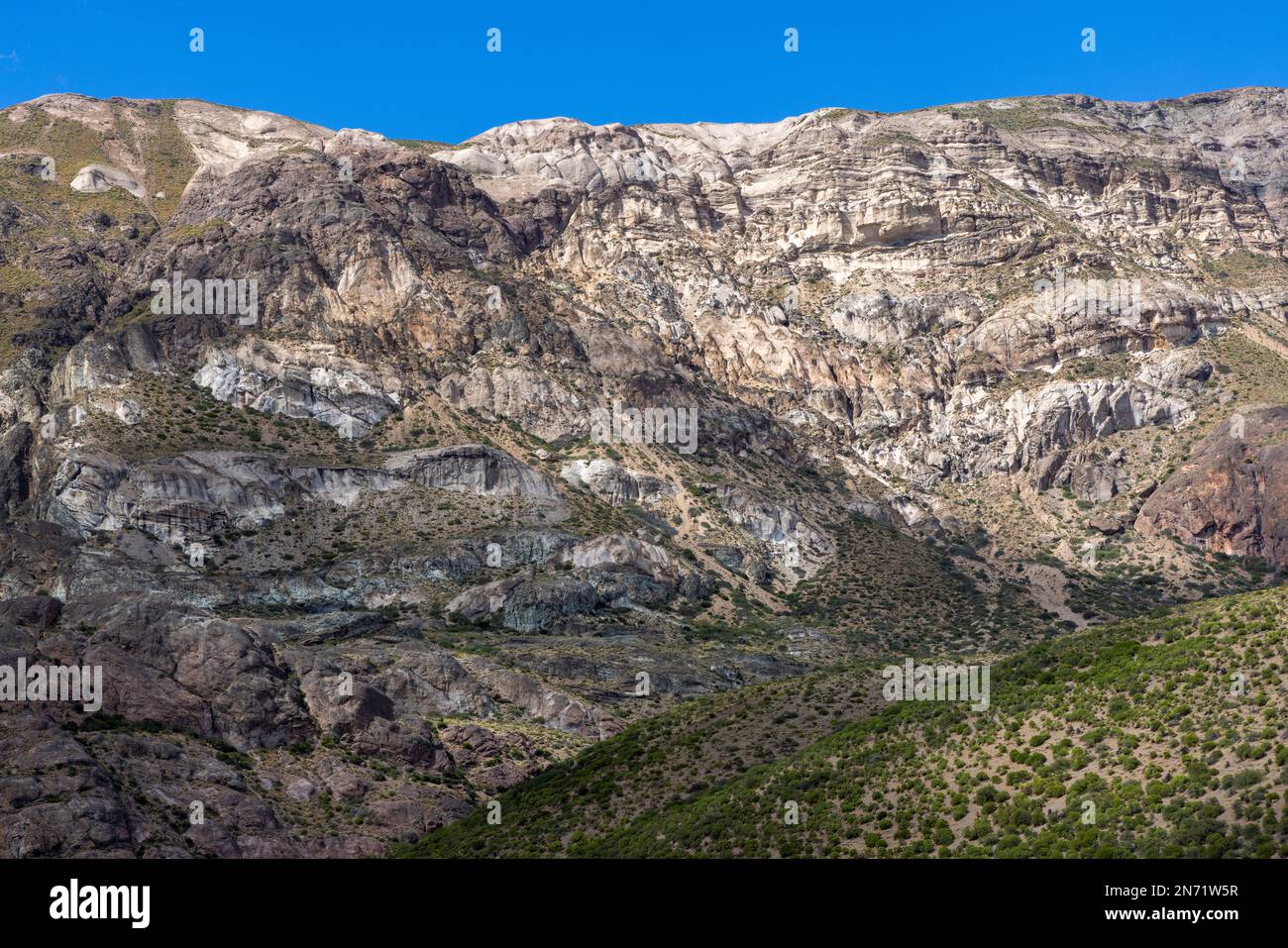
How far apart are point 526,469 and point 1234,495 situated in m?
78.0

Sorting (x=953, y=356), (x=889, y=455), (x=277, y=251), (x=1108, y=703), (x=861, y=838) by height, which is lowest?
(x=861, y=838)

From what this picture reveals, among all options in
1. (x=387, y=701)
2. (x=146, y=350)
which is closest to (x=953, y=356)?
(x=146, y=350)

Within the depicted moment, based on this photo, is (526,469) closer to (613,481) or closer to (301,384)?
(613,481)

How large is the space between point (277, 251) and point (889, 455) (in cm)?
8132

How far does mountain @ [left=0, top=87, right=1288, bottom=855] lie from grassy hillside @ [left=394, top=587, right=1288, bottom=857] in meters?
1.76

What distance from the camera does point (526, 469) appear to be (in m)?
136

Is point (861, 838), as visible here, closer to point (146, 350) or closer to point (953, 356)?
point (146, 350)

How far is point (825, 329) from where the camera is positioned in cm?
18325

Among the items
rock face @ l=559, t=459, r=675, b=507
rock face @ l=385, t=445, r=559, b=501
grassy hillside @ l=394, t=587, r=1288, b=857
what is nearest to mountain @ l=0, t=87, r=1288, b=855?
rock face @ l=385, t=445, r=559, b=501

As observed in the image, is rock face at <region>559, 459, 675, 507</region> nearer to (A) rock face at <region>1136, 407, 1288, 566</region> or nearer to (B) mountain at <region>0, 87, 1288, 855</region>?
(B) mountain at <region>0, 87, 1288, 855</region>

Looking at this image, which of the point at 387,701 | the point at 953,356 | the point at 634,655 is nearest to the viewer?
the point at 387,701

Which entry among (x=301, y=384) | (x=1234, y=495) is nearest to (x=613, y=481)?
(x=301, y=384)
